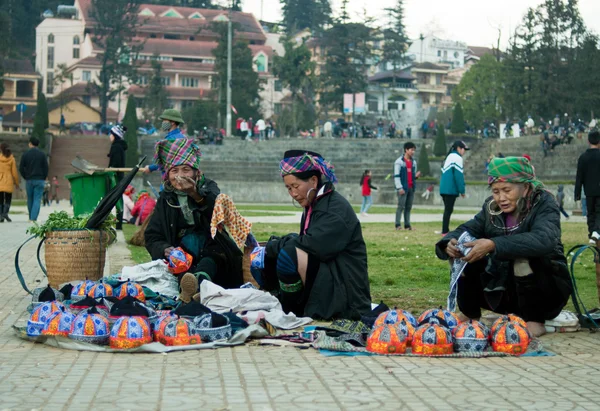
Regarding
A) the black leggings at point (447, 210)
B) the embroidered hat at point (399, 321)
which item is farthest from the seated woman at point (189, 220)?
the black leggings at point (447, 210)

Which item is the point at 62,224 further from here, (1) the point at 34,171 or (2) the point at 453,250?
(1) the point at 34,171

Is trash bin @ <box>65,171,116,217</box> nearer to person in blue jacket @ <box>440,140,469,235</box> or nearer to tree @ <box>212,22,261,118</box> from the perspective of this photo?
person in blue jacket @ <box>440,140,469,235</box>

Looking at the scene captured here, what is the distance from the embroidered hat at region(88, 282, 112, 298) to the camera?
23.4 feet

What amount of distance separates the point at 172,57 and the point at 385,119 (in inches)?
933

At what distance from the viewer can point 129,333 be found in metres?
5.88

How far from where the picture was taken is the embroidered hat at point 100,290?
7.13 meters

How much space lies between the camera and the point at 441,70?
11188 cm

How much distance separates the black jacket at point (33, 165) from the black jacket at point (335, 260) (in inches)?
529

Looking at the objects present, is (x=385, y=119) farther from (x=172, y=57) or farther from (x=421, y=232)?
(x=421, y=232)

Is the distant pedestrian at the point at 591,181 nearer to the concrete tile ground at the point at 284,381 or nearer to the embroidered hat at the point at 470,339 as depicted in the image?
the concrete tile ground at the point at 284,381

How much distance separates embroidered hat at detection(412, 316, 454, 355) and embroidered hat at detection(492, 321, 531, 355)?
11.2 inches

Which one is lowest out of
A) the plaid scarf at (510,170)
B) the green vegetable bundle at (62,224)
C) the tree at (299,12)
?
the green vegetable bundle at (62,224)

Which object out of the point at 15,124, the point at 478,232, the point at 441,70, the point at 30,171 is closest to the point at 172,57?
the point at 15,124

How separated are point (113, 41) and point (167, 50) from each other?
61.0 feet
